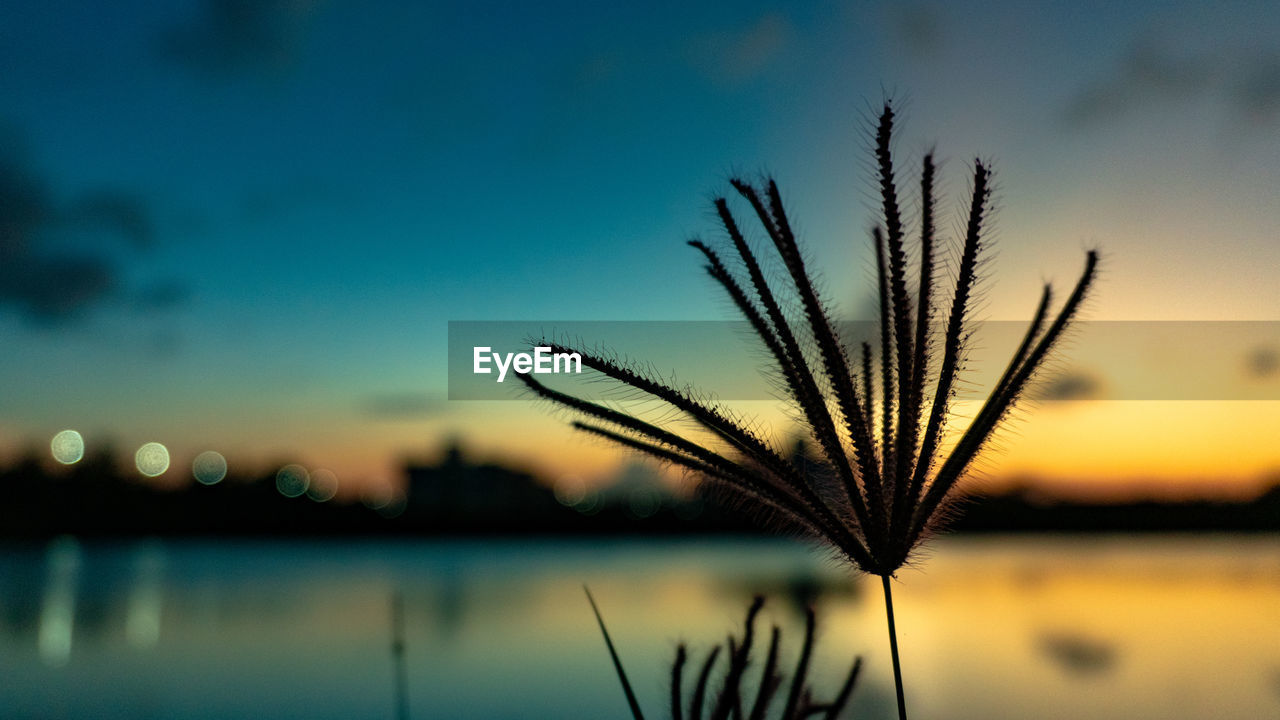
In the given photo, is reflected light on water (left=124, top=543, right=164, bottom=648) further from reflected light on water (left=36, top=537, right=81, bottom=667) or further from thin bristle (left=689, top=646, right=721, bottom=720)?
thin bristle (left=689, top=646, right=721, bottom=720)

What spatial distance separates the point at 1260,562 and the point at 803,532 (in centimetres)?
7240

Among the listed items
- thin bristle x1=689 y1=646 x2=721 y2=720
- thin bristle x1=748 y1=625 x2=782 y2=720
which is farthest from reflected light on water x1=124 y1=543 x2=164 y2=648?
thin bristle x1=748 y1=625 x2=782 y2=720

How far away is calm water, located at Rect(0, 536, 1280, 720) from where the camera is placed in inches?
748

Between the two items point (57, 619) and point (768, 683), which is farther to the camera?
point (57, 619)

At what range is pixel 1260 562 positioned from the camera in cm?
5506

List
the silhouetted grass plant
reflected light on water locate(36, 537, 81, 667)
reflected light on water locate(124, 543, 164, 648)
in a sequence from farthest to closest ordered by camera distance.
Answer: reflected light on water locate(124, 543, 164, 648) → reflected light on water locate(36, 537, 81, 667) → the silhouetted grass plant

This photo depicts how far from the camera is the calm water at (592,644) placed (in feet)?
62.3

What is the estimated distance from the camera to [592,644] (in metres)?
28.3

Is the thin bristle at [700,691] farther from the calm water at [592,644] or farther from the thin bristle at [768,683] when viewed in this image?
the calm water at [592,644]

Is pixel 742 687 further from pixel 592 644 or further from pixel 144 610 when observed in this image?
pixel 144 610

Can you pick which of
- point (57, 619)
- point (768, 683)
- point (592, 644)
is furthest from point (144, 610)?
point (768, 683)

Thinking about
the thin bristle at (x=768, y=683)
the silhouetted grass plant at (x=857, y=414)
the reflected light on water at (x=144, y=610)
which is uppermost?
the silhouetted grass plant at (x=857, y=414)

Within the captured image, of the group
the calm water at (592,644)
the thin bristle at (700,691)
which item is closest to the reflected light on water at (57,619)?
the calm water at (592,644)

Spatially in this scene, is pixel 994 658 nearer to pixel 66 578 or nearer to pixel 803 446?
pixel 803 446
